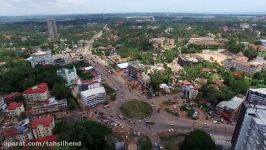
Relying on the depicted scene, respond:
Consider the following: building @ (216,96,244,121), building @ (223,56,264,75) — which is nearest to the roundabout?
building @ (216,96,244,121)

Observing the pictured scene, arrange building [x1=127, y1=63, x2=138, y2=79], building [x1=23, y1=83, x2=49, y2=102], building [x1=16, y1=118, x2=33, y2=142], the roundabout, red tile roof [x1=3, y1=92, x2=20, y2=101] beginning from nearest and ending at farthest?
1. building [x1=16, y1=118, x2=33, y2=142]
2. the roundabout
3. red tile roof [x1=3, y1=92, x2=20, y2=101]
4. building [x1=23, y1=83, x2=49, y2=102]
5. building [x1=127, y1=63, x2=138, y2=79]

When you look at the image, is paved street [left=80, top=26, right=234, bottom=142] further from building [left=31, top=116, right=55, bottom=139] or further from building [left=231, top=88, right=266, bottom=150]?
building [left=31, top=116, right=55, bottom=139]

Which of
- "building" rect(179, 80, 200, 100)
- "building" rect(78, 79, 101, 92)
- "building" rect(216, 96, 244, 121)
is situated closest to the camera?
"building" rect(216, 96, 244, 121)

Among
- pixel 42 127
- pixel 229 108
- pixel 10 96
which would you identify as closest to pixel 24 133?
pixel 42 127

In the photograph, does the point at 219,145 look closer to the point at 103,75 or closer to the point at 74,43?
the point at 103,75

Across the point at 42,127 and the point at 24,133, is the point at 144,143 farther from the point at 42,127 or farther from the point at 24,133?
the point at 24,133

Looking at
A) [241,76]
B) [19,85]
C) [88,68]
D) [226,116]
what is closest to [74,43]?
[88,68]

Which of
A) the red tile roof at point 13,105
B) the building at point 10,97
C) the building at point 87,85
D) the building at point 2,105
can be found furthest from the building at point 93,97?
the building at point 2,105
